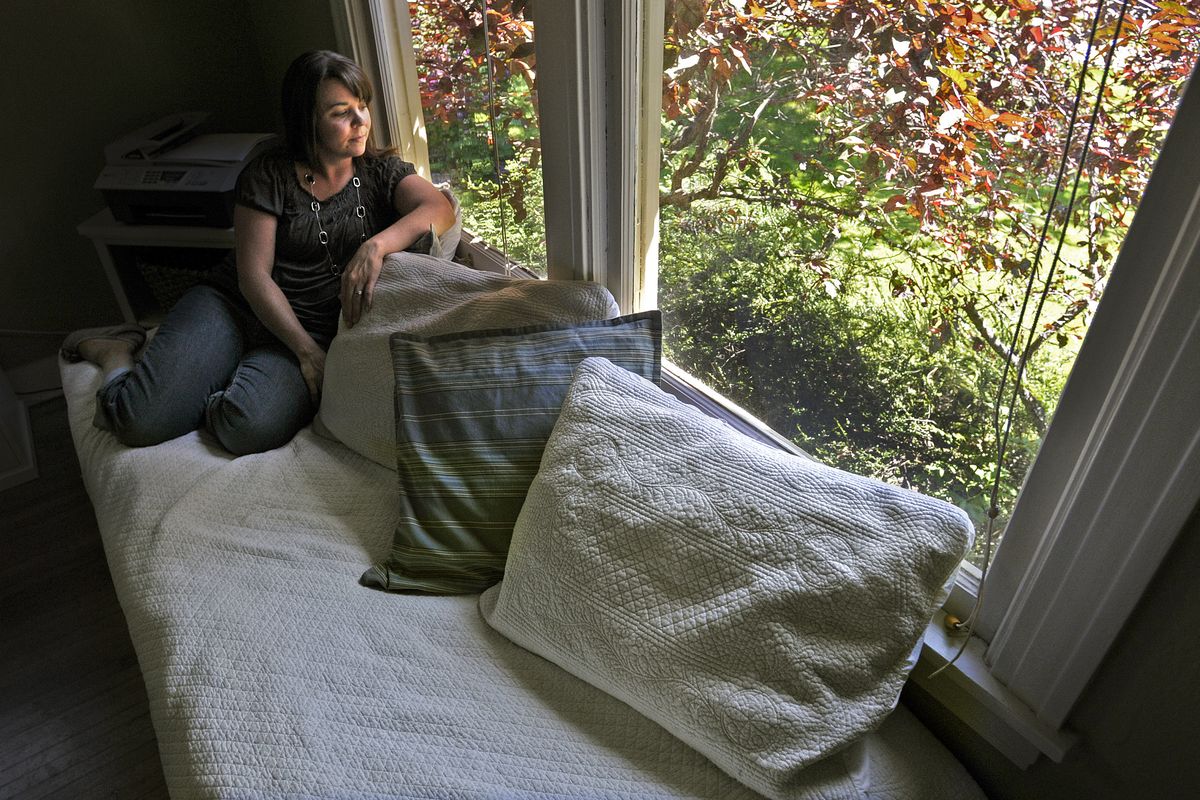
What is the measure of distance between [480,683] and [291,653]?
10.7 inches

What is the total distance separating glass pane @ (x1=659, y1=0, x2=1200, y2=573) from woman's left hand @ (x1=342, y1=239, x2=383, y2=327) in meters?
0.63

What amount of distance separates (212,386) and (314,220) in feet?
1.43

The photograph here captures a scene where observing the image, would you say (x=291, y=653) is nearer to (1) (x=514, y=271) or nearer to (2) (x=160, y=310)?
(1) (x=514, y=271)

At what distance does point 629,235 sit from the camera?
4.66 ft

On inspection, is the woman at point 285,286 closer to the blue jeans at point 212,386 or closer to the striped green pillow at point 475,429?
the blue jeans at point 212,386

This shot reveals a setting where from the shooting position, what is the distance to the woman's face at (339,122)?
60.8 inches

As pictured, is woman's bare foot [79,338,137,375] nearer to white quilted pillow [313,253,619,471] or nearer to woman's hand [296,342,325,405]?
woman's hand [296,342,325,405]

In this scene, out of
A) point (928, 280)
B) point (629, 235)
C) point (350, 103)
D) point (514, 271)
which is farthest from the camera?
point (514, 271)

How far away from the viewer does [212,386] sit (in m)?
1.62

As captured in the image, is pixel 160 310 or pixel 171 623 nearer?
pixel 171 623

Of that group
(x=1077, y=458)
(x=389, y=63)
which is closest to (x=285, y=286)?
(x=389, y=63)

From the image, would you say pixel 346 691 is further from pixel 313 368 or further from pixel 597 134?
pixel 597 134

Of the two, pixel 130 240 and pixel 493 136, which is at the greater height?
pixel 493 136

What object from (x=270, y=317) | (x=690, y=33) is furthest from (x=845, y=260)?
(x=270, y=317)
